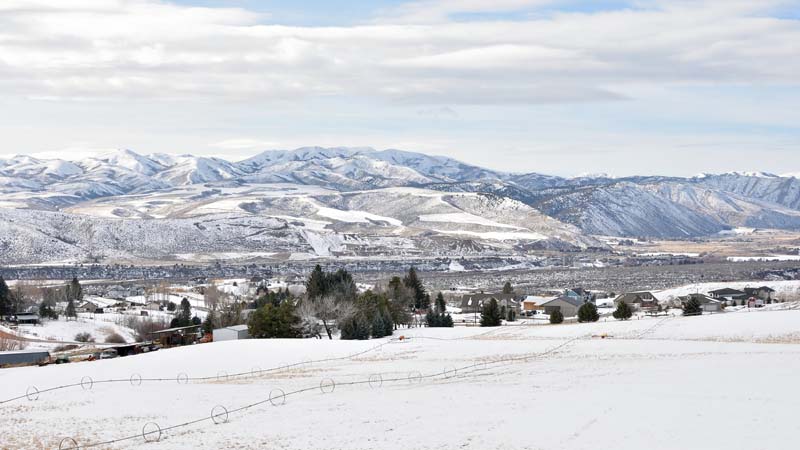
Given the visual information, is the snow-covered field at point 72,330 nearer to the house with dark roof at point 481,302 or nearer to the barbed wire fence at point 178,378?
the house with dark roof at point 481,302

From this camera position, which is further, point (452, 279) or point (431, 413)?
point (452, 279)

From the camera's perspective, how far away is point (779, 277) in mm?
178250

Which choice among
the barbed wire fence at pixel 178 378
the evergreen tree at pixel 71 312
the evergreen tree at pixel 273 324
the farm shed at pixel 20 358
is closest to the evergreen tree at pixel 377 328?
the evergreen tree at pixel 273 324

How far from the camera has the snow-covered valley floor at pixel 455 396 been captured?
2728 centimetres

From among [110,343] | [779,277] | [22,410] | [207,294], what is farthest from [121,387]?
[779,277]

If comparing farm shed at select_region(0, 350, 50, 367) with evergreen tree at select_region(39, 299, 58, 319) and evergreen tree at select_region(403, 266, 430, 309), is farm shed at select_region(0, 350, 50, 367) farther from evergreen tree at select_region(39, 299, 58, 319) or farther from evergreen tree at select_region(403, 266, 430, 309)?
evergreen tree at select_region(403, 266, 430, 309)

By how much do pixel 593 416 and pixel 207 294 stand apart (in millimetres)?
112317

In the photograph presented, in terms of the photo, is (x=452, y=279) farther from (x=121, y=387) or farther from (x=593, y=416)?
(x=593, y=416)

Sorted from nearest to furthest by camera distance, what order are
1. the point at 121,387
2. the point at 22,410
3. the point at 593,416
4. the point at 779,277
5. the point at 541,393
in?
1. the point at 593,416
2. the point at 541,393
3. the point at 22,410
4. the point at 121,387
5. the point at 779,277

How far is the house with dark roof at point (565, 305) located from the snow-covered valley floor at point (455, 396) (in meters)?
46.4

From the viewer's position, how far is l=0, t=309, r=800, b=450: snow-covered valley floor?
27281 millimetres

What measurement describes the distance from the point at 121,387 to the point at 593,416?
24.6 metres

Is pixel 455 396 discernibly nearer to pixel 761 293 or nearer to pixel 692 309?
pixel 692 309

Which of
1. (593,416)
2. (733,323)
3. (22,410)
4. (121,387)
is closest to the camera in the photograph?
(593,416)
